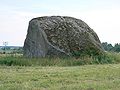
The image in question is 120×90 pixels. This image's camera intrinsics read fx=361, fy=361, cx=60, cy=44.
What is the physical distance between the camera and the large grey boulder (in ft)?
80.5

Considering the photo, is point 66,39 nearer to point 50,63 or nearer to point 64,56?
point 64,56

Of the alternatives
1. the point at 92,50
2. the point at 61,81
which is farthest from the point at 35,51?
the point at 61,81

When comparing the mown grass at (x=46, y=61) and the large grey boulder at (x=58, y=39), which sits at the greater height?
the large grey boulder at (x=58, y=39)

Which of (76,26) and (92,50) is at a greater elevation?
(76,26)

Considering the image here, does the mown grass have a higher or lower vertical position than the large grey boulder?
lower

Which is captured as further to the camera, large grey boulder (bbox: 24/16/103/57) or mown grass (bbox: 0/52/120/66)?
large grey boulder (bbox: 24/16/103/57)

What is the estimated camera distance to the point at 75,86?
10117 mm

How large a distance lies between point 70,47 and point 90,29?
2.99 m

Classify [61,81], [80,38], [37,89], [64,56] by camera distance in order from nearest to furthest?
[37,89] → [61,81] → [64,56] → [80,38]

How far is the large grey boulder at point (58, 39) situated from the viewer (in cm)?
2455

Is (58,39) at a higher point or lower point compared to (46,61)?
higher

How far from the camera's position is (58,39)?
2514cm

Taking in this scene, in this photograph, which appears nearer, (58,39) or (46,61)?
(46,61)

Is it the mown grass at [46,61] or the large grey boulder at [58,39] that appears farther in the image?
the large grey boulder at [58,39]
